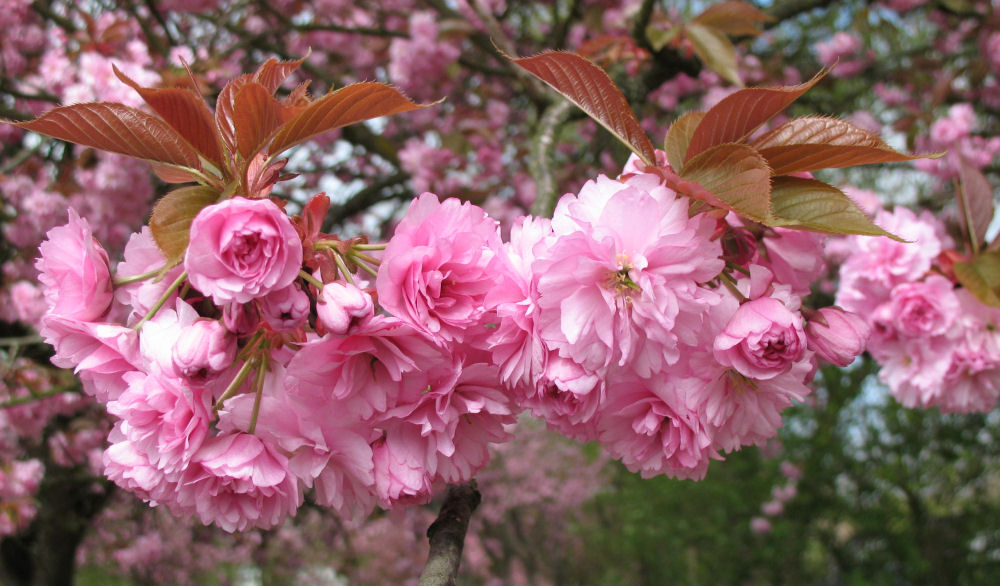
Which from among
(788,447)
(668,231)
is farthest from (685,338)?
(788,447)

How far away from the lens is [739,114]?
2.78ft

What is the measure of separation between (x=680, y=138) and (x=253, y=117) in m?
0.56

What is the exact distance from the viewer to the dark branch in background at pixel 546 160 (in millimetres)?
1435

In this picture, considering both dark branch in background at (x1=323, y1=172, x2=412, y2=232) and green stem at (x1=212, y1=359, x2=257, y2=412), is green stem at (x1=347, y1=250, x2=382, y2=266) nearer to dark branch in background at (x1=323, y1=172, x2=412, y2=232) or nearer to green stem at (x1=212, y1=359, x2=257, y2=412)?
green stem at (x1=212, y1=359, x2=257, y2=412)

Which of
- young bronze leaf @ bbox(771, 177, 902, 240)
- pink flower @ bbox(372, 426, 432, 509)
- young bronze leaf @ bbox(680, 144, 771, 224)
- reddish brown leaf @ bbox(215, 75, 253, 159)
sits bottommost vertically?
pink flower @ bbox(372, 426, 432, 509)

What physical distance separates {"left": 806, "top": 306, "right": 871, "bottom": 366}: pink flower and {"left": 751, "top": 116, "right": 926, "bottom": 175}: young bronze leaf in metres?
0.21

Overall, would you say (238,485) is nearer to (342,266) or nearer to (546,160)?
(342,266)

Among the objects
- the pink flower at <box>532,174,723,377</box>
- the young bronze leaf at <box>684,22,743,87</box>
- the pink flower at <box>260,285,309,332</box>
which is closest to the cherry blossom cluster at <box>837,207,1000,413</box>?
the young bronze leaf at <box>684,22,743,87</box>

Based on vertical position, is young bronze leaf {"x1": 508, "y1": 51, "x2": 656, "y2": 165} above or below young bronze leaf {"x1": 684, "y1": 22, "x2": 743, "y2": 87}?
above

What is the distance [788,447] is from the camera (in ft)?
25.0

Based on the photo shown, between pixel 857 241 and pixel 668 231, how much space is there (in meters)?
1.16

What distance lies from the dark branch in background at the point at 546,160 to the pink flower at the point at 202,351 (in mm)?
759

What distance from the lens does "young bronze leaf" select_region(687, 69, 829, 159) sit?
0.81 m

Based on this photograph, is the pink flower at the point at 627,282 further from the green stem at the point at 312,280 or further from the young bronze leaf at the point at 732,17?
the young bronze leaf at the point at 732,17
